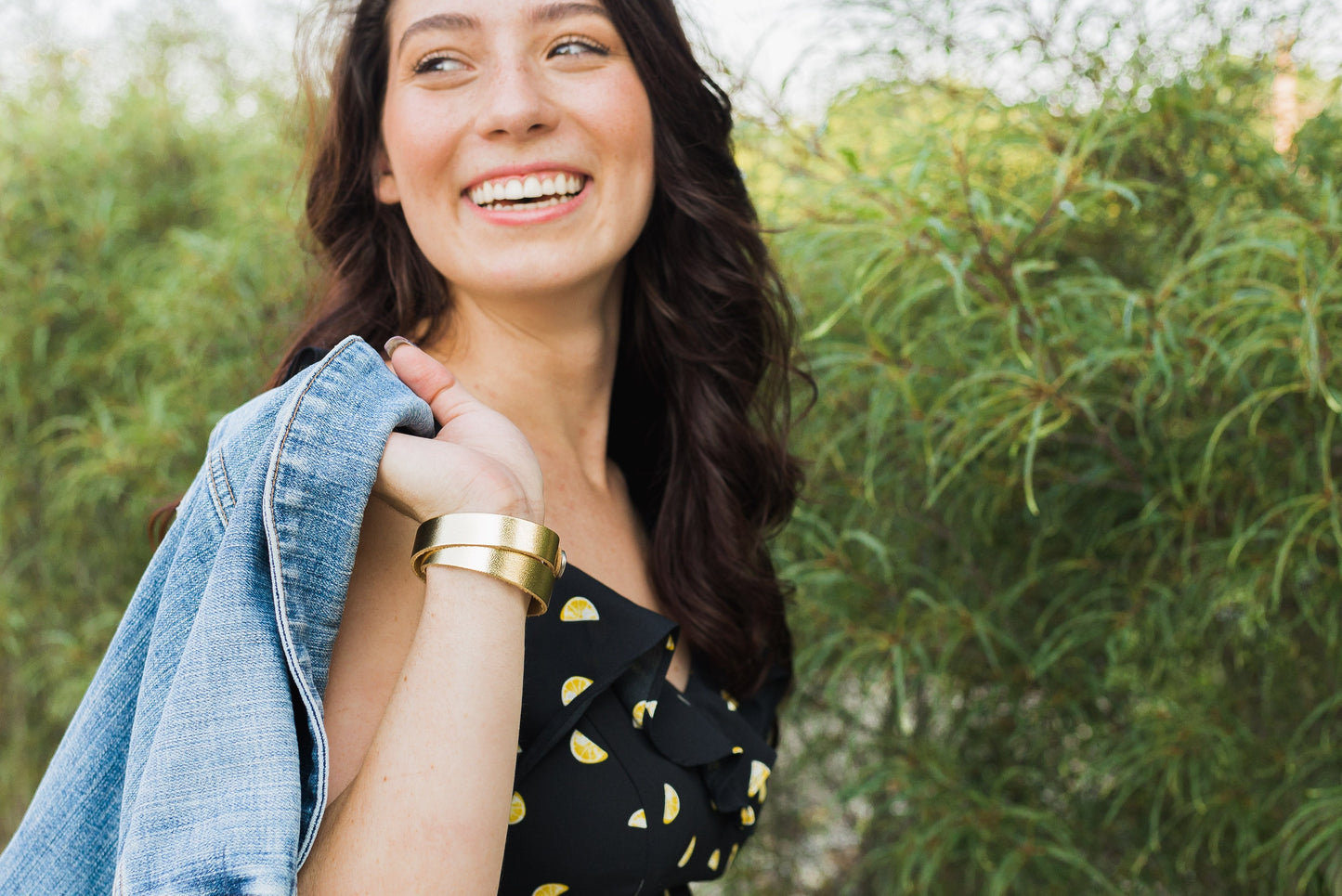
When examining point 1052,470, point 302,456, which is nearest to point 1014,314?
point 1052,470

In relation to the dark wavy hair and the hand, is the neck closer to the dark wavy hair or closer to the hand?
the dark wavy hair

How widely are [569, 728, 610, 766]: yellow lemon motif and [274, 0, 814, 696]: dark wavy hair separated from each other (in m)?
0.36

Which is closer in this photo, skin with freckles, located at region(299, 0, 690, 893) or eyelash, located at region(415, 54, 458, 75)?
skin with freckles, located at region(299, 0, 690, 893)

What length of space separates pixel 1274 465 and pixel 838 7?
0.91 m

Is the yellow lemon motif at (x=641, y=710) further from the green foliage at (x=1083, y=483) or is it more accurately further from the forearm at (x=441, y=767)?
the green foliage at (x=1083, y=483)

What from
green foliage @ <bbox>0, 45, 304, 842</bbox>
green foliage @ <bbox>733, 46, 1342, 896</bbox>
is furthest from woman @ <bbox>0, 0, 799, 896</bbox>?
green foliage @ <bbox>0, 45, 304, 842</bbox>

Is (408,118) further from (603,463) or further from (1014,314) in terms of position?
(1014,314)

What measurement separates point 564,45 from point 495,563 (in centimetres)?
65

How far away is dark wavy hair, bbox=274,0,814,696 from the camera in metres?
1.29

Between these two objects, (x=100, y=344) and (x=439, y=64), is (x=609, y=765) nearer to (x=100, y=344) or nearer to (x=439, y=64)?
(x=439, y=64)

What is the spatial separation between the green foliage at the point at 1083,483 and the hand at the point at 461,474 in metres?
0.56

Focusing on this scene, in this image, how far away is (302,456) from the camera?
783mm

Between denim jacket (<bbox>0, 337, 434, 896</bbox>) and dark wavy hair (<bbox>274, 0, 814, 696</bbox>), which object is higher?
dark wavy hair (<bbox>274, 0, 814, 696</bbox>)

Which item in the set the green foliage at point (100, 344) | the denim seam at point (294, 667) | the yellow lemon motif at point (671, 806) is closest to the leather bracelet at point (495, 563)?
the denim seam at point (294, 667)
